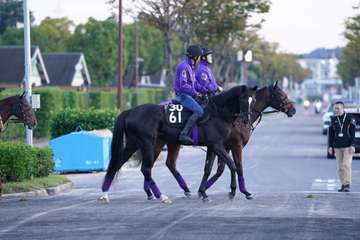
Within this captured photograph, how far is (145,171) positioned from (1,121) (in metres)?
3.01

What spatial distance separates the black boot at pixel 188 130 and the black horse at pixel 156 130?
0.18m

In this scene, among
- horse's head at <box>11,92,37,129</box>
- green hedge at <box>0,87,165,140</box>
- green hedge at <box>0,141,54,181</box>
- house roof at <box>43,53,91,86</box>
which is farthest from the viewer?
house roof at <box>43,53,91,86</box>

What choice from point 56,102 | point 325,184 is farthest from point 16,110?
point 56,102

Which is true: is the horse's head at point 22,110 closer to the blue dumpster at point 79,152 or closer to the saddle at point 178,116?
the saddle at point 178,116

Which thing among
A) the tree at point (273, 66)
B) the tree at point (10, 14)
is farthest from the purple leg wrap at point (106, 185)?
the tree at point (273, 66)

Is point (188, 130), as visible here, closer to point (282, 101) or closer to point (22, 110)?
point (282, 101)

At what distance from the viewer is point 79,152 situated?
27.5m

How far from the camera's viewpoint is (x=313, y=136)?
51375mm

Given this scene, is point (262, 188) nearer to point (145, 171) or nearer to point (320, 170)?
point (145, 171)

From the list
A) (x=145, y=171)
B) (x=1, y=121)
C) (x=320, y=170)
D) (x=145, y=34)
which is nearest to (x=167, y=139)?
(x=145, y=171)

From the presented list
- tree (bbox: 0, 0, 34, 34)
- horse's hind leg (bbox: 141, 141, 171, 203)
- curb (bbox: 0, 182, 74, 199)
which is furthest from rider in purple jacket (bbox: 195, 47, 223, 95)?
tree (bbox: 0, 0, 34, 34)

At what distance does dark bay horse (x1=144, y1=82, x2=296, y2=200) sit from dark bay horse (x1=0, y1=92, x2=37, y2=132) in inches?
111

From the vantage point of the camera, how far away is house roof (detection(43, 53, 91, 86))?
8244 cm

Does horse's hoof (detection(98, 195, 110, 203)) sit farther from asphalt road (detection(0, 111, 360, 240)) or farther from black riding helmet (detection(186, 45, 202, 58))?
black riding helmet (detection(186, 45, 202, 58))
